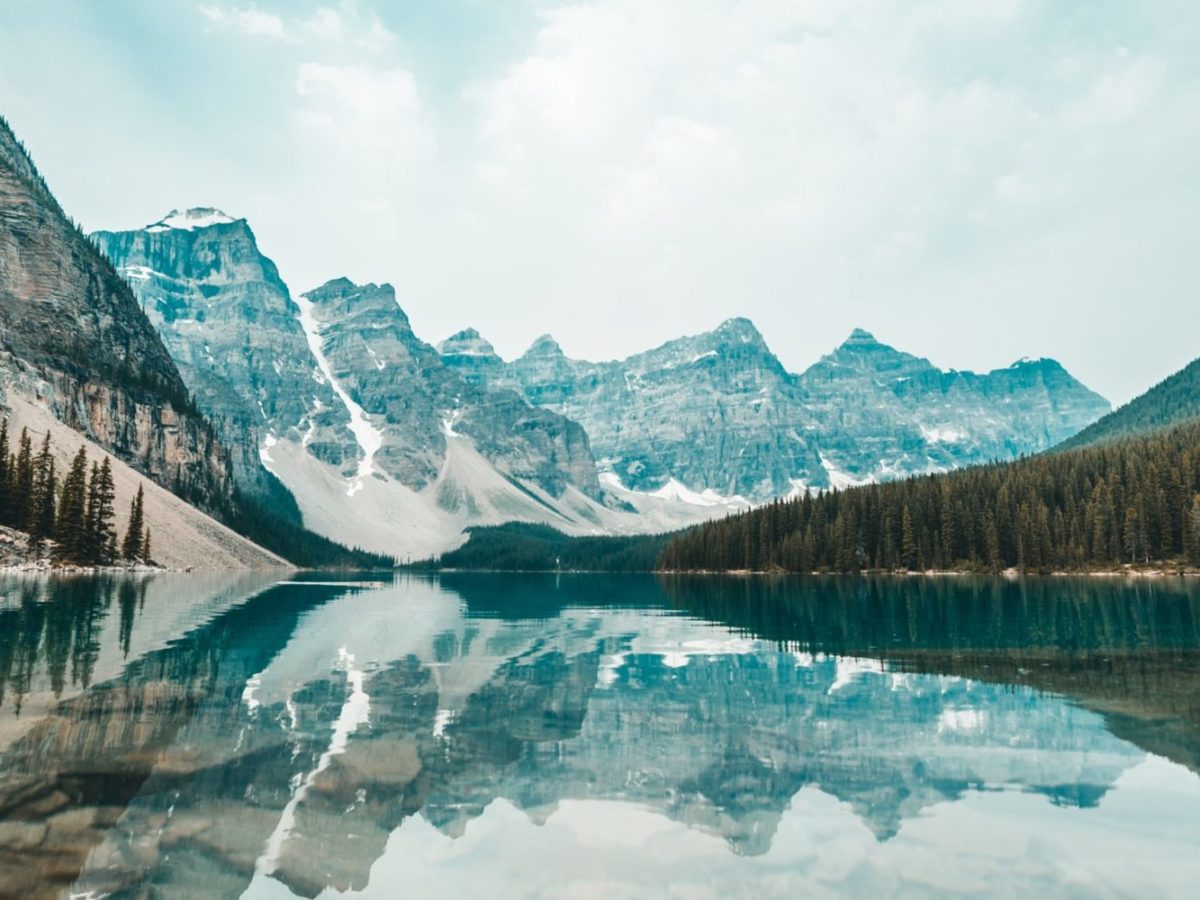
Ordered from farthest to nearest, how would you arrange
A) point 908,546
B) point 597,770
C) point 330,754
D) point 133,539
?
point 908,546 → point 133,539 → point 330,754 → point 597,770

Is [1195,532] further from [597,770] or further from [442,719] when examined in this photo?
[597,770]

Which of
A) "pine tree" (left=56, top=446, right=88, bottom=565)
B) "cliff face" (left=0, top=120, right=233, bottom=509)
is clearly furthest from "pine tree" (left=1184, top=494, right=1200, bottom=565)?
"cliff face" (left=0, top=120, right=233, bottom=509)

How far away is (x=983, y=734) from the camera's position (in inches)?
803

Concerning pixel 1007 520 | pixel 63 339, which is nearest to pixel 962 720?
pixel 1007 520

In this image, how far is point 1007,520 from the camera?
123 metres

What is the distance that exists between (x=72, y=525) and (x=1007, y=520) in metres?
130

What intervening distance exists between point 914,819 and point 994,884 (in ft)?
Result: 9.41

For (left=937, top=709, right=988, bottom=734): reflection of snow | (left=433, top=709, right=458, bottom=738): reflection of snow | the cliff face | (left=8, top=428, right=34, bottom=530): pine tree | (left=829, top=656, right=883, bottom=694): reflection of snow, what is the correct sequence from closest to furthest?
1. (left=937, top=709, right=988, bottom=734): reflection of snow
2. (left=433, top=709, right=458, bottom=738): reflection of snow
3. (left=829, top=656, right=883, bottom=694): reflection of snow
4. (left=8, top=428, right=34, bottom=530): pine tree
5. the cliff face

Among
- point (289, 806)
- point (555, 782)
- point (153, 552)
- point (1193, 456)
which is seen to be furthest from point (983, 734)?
point (153, 552)

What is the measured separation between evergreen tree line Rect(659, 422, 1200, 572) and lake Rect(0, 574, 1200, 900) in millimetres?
86805

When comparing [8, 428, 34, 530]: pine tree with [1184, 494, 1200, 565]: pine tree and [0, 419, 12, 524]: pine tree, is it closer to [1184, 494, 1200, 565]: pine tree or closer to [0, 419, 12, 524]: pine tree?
[0, 419, 12, 524]: pine tree

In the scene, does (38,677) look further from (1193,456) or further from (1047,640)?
(1193,456)

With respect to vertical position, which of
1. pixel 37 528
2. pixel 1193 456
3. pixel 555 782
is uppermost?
pixel 1193 456

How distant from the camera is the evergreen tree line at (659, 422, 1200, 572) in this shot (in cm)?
11144
